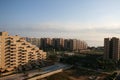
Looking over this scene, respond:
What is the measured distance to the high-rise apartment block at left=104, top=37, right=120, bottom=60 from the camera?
2227 inches

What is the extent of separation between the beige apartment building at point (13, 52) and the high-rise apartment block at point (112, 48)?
83.0ft

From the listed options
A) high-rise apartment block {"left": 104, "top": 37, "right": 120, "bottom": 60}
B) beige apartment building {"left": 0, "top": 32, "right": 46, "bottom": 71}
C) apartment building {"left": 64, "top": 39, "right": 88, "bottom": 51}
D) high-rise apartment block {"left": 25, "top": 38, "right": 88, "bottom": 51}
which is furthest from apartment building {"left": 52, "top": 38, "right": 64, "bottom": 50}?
beige apartment building {"left": 0, "top": 32, "right": 46, "bottom": 71}

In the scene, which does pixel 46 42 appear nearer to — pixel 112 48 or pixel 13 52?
pixel 112 48

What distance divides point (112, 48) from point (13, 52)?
3241cm

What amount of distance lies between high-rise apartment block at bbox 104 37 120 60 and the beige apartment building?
25.3 m

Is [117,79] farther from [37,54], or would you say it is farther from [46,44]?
[46,44]

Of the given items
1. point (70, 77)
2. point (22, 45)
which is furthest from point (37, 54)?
point (70, 77)

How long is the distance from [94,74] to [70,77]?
6649 mm

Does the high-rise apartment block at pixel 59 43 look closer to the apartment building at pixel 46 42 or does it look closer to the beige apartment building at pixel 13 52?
the apartment building at pixel 46 42

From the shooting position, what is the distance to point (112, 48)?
57.9 metres

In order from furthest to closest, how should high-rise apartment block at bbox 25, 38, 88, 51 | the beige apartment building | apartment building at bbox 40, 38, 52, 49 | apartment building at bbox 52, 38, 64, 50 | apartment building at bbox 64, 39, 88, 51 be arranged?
apartment building at bbox 40, 38, 52, 49
apartment building at bbox 52, 38, 64, 50
high-rise apartment block at bbox 25, 38, 88, 51
apartment building at bbox 64, 39, 88, 51
the beige apartment building

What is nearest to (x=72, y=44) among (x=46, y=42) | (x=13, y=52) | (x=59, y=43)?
(x=59, y=43)

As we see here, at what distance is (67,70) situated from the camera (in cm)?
4697

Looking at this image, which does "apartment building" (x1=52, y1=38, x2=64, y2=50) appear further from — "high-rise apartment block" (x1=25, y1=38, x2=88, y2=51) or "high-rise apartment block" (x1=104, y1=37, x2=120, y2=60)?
"high-rise apartment block" (x1=104, y1=37, x2=120, y2=60)
